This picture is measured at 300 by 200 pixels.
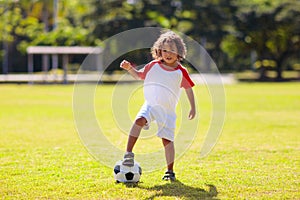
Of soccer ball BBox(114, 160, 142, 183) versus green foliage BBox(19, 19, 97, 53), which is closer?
soccer ball BBox(114, 160, 142, 183)

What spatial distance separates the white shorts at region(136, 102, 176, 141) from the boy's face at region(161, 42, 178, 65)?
0.51 m

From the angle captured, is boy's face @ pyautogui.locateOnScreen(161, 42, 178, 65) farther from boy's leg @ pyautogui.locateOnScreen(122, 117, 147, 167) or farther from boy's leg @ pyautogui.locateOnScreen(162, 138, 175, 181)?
boy's leg @ pyautogui.locateOnScreen(162, 138, 175, 181)

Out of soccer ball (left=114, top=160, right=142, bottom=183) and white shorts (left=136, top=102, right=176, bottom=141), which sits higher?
white shorts (left=136, top=102, right=176, bottom=141)

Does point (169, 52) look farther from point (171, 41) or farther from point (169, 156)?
point (169, 156)

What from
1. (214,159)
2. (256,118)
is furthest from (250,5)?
(214,159)

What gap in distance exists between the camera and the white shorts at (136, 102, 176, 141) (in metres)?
5.80

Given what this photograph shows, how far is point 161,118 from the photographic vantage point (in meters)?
5.84

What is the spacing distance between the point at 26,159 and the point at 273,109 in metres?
10.7

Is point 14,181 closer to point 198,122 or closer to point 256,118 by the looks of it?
point 198,122

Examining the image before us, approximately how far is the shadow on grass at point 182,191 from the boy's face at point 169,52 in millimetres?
1298

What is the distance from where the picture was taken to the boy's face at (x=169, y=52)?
579cm

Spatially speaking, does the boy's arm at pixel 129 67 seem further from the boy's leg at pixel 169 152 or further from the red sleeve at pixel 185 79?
the boy's leg at pixel 169 152

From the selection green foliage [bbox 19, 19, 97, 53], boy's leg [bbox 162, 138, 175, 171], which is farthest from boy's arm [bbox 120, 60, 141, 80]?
green foliage [bbox 19, 19, 97, 53]

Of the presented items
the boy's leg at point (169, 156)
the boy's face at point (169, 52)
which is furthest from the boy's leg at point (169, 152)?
the boy's face at point (169, 52)
